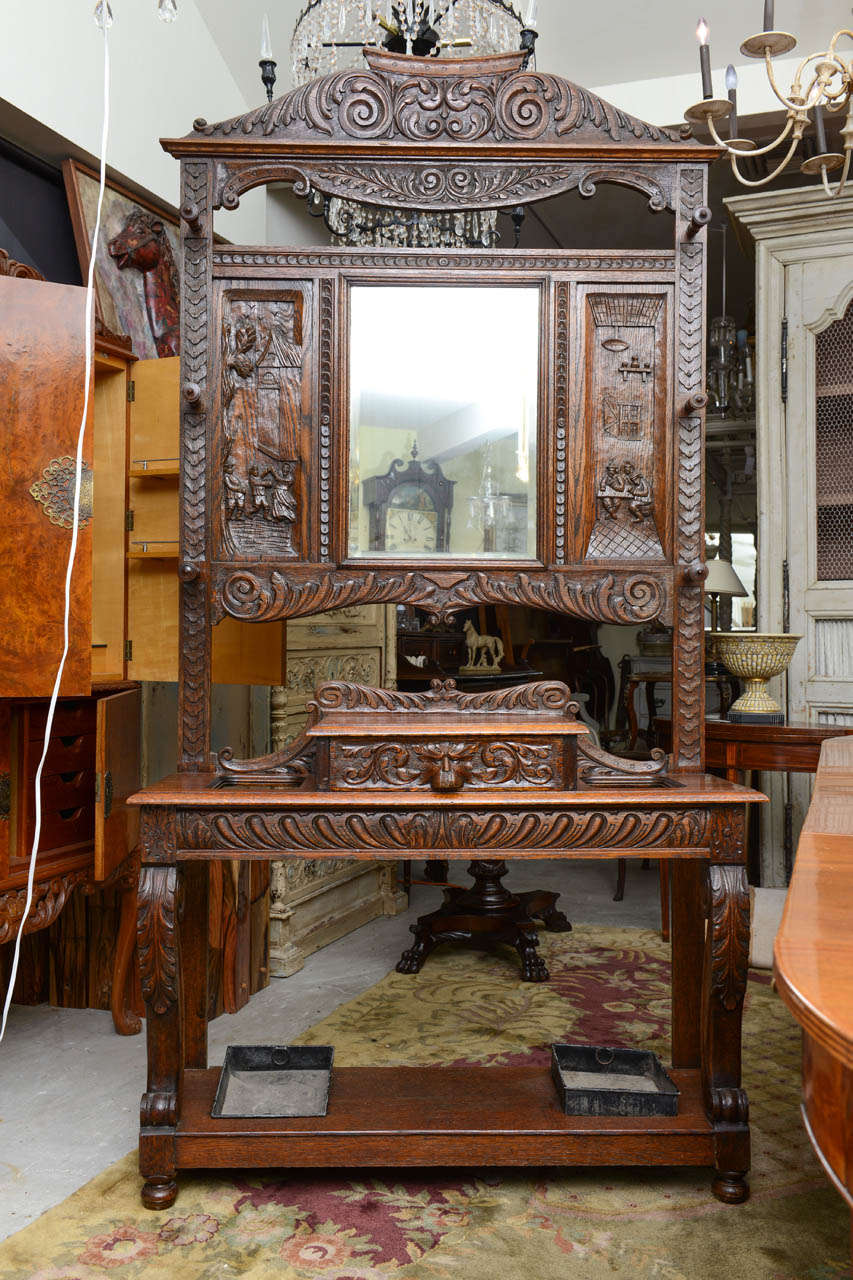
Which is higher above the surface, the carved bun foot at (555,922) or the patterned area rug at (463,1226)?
the carved bun foot at (555,922)

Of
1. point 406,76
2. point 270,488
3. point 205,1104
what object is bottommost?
point 205,1104

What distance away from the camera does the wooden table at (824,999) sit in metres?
0.80

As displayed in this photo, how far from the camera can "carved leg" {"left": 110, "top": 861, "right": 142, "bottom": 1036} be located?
2965mm

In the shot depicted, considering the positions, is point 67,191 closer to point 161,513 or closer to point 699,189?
point 161,513

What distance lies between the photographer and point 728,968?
2.05 metres

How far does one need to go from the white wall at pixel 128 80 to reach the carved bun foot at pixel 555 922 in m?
2.89

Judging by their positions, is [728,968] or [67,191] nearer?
[728,968]

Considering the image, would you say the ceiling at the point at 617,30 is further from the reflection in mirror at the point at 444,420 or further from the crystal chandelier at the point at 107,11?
the reflection in mirror at the point at 444,420

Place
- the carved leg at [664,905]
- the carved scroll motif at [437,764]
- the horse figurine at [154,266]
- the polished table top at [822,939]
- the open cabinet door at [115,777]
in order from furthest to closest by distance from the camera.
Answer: the carved leg at [664,905]
the horse figurine at [154,266]
the open cabinet door at [115,777]
the carved scroll motif at [437,764]
the polished table top at [822,939]

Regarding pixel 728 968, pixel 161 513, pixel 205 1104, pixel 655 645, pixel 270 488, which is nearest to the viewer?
pixel 728 968

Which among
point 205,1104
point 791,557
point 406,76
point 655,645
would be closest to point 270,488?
point 406,76

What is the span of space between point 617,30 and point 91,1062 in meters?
3.81

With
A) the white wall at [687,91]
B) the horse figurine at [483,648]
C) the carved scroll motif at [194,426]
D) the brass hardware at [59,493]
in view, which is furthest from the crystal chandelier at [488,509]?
the horse figurine at [483,648]

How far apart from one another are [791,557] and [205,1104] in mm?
2866
